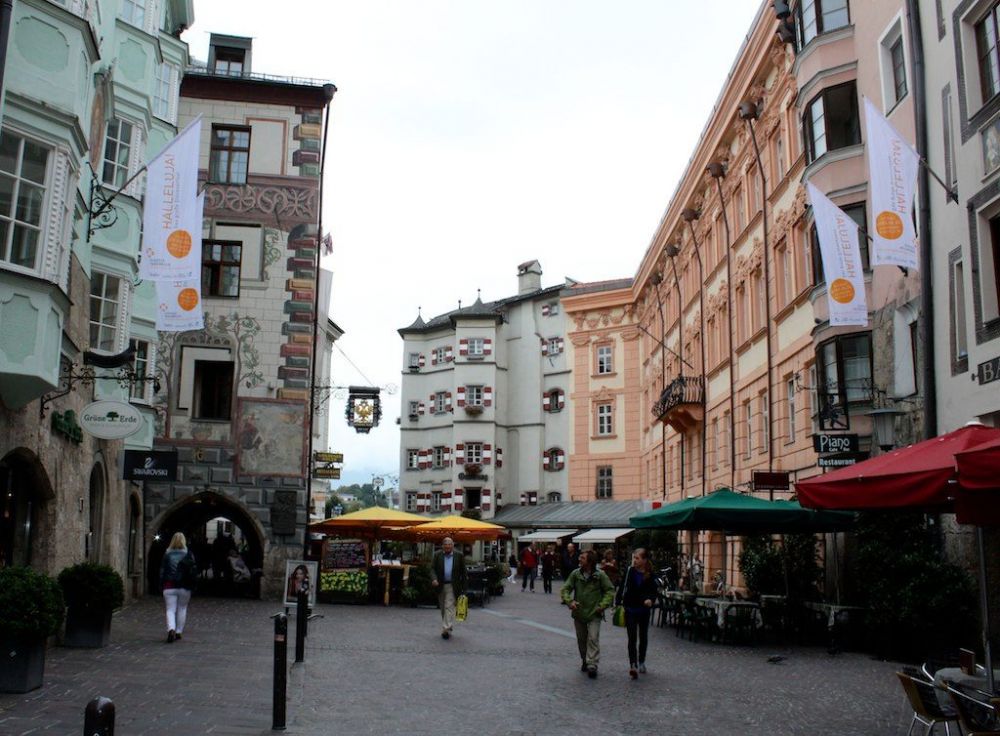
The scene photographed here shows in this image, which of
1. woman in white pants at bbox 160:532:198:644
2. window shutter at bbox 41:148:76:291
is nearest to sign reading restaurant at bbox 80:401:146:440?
woman in white pants at bbox 160:532:198:644

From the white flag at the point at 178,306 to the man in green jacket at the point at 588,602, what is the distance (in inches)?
286

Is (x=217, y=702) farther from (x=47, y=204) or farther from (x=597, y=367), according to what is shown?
(x=597, y=367)

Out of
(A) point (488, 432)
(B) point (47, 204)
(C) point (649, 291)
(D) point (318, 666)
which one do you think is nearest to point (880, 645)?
(D) point (318, 666)

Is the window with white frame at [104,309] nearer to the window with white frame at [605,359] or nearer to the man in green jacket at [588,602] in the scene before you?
the man in green jacket at [588,602]

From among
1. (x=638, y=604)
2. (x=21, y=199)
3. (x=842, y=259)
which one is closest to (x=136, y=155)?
(x=21, y=199)

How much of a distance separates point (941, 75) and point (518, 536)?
4176 centimetres

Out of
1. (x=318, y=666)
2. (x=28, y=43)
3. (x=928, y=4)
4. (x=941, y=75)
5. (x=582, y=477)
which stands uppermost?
(x=928, y=4)

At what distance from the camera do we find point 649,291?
47.2 m

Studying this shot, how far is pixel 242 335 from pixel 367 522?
6.31m

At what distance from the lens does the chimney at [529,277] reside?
209 feet

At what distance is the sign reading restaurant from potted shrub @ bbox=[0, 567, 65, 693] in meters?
4.55

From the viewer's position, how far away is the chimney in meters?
63.6

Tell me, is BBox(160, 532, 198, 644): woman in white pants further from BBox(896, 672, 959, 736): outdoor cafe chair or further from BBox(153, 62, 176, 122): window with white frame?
BBox(153, 62, 176, 122): window with white frame

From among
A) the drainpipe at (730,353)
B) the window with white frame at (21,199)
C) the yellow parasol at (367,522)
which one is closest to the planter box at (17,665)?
the window with white frame at (21,199)
